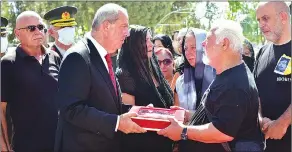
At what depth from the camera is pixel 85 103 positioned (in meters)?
2.99

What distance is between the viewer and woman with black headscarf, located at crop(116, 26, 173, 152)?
12.0 ft

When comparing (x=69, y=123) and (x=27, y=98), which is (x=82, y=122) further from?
(x=27, y=98)

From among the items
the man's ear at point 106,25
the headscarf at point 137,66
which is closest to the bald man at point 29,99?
the headscarf at point 137,66

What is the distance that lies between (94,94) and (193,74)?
1.32 m

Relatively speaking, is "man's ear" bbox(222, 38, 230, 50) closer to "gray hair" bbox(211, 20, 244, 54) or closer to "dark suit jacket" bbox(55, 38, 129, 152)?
"gray hair" bbox(211, 20, 244, 54)

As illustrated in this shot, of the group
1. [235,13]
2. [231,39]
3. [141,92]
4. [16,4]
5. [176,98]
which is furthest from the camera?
[16,4]

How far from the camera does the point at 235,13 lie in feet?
58.2

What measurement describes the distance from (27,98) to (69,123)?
1007mm

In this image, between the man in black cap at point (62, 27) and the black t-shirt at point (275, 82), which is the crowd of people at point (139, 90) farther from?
the man in black cap at point (62, 27)

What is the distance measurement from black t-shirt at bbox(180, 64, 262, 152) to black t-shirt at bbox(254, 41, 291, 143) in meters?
0.74

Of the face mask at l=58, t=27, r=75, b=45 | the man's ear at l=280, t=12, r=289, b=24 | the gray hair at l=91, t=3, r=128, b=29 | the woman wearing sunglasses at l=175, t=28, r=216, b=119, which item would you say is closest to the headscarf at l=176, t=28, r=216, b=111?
the woman wearing sunglasses at l=175, t=28, r=216, b=119

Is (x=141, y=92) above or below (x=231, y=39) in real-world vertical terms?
below

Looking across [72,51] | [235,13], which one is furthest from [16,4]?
[72,51]

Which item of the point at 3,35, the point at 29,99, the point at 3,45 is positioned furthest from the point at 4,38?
the point at 29,99
